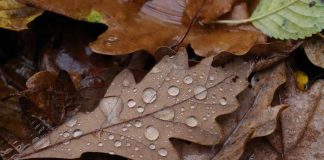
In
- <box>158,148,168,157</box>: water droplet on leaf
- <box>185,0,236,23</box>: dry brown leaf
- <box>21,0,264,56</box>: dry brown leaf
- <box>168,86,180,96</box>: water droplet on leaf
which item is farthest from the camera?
<box>185,0,236,23</box>: dry brown leaf

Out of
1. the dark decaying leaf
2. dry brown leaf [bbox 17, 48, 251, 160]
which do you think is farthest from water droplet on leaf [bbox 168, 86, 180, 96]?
the dark decaying leaf

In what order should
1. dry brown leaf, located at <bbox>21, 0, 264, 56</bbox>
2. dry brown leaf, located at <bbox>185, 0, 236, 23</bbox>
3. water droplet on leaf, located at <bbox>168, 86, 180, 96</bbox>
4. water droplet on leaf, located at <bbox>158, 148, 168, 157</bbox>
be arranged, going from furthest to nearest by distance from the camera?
dry brown leaf, located at <bbox>185, 0, 236, 23</bbox>, dry brown leaf, located at <bbox>21, 0, 264, 56</bbox>, water droplet on leaf, located at <bbox>168, 86, 180, 96</bbox>, water droplet on leaf, located at <bbox>158, 148, 168, 157</bbox>

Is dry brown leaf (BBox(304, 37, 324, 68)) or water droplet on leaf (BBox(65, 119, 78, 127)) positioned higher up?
dry brown leaf (BBox(304, 37, 324, 68))

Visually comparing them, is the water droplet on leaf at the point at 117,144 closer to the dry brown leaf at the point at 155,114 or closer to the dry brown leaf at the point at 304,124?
the dry brown leaf at the point at 155,114

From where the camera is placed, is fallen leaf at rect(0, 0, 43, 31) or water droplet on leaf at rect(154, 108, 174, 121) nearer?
water droplet on leaf at rect(154, 108, 174, 121)

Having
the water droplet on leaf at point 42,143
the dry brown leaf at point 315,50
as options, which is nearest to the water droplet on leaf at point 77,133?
the water droplet on leaf at point 42,143

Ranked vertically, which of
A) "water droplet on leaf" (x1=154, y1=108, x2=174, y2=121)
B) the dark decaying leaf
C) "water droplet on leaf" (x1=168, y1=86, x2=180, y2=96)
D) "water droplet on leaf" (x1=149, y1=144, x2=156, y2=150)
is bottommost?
the dark decaying leaf

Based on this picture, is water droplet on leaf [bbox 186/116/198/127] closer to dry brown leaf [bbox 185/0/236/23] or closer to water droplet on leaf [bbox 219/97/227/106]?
water droplet on leaf [bbox 219/97/227/106]
